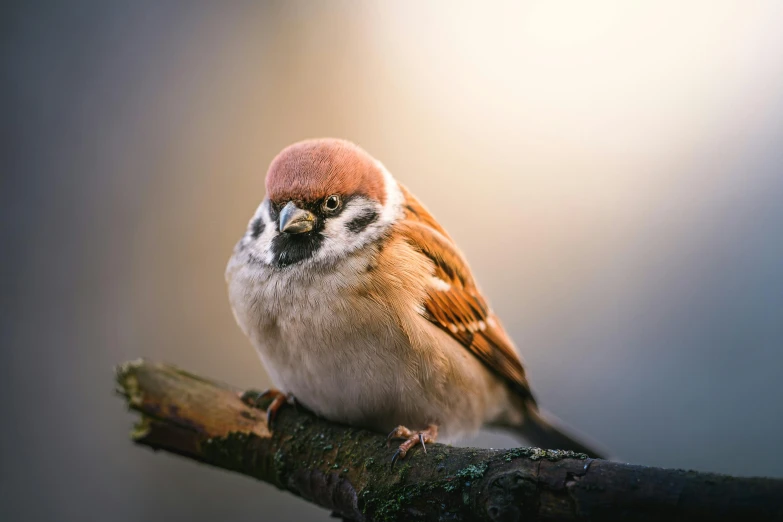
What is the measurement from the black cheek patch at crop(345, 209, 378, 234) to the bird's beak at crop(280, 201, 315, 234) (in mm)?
152

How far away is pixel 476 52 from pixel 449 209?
0.83m

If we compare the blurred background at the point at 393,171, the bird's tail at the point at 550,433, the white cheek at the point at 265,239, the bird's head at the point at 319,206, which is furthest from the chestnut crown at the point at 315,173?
the bird's tail at the point at 550,433

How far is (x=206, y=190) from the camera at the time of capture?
343 centimetres

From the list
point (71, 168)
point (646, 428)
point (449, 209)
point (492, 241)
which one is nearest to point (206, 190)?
point (71, 168)

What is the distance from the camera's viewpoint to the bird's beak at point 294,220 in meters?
1.86

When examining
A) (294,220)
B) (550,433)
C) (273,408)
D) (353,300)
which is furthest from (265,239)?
(550,433)

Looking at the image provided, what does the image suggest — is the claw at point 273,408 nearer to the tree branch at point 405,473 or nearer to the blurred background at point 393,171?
the tree branch at point 405,473

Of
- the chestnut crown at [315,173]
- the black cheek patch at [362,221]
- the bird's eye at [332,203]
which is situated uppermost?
the chestnut crown at [315,173]

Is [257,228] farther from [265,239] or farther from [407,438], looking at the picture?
[407,438]

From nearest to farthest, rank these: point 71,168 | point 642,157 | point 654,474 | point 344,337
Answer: point 654,474, point 344,337, point 642,157, point 71,168

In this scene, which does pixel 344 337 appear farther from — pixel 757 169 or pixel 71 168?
pixel 71 168

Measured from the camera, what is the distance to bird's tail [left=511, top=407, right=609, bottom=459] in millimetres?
2711

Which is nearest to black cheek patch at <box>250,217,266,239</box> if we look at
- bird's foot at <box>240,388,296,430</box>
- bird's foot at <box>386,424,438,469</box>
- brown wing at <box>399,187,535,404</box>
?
brown wing at <box>399,187,535,404</box>

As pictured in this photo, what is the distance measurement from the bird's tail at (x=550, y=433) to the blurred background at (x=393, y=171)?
31.0 inches
